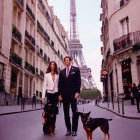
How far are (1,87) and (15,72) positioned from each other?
5054mm

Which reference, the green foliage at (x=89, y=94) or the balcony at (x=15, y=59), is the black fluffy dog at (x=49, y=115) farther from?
the green foliage at (x=89, y=94)

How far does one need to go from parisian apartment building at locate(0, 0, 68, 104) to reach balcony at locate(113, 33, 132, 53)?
34.1ft

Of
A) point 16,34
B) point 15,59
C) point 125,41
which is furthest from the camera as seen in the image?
point 16,34

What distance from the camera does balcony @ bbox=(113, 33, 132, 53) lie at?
59.9 ft

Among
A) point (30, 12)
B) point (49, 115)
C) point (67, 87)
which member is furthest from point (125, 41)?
point (49, 115)

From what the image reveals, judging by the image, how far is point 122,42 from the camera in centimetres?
1927

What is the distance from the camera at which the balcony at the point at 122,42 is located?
59.9 ft

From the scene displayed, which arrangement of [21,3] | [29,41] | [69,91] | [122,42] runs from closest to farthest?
[69,91], [122,42], [21,3], [29,41]

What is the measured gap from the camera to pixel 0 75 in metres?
17.1

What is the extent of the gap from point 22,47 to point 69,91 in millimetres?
18995

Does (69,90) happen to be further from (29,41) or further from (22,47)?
(29,41)

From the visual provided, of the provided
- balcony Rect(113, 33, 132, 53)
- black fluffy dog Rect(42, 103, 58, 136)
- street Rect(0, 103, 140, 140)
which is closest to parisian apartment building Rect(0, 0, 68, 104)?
balcony Rect(113, 33, 132, 53)

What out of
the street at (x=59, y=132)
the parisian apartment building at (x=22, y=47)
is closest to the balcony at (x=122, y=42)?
the parisian apartment building at (x=22, y=47)

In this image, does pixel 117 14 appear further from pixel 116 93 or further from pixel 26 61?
pixel 26 61
